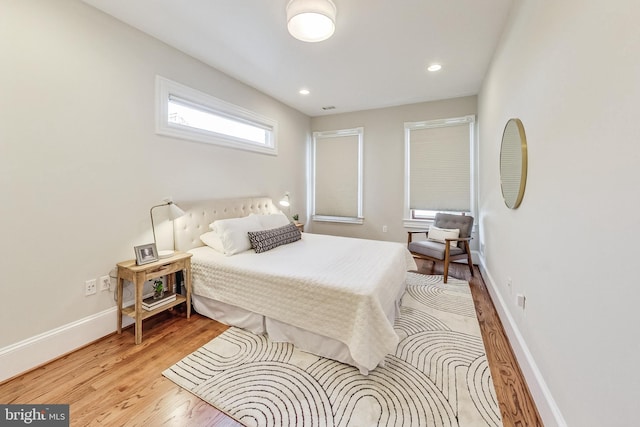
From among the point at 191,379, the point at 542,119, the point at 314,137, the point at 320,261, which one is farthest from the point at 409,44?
the point at 191,379

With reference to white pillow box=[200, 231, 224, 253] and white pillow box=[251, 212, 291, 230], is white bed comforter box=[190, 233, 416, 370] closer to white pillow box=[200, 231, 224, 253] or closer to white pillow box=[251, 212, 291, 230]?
white pillow box=[200, 231, 224, 253]

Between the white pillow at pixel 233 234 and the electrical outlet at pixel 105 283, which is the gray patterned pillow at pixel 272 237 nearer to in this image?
the white pillow at pixel 233 234

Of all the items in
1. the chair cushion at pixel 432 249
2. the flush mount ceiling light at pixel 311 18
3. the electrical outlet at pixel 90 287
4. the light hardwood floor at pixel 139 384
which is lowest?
the light hardwood floor at pixel 139 384

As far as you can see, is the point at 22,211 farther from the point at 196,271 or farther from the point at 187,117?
the point at 187,117

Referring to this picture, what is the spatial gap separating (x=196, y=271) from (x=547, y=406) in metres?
2.75

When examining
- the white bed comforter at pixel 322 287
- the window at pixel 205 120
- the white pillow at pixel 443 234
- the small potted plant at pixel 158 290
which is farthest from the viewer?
the white pillow at pixel 443 234

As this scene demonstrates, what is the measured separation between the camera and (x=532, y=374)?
5.17 feet

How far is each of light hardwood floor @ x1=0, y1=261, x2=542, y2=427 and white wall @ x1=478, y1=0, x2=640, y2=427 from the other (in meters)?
0.17

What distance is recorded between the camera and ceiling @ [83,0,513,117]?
2.15 m

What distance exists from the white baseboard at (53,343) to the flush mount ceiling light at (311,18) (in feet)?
9.38

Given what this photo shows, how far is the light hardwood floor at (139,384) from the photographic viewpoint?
1.48m

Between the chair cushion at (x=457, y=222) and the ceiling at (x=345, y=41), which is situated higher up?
the ceiling at (x=345, y=41)

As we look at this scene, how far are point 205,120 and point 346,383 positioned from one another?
10.3 feet

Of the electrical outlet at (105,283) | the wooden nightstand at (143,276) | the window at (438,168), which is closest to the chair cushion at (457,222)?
the window at (438,168)
